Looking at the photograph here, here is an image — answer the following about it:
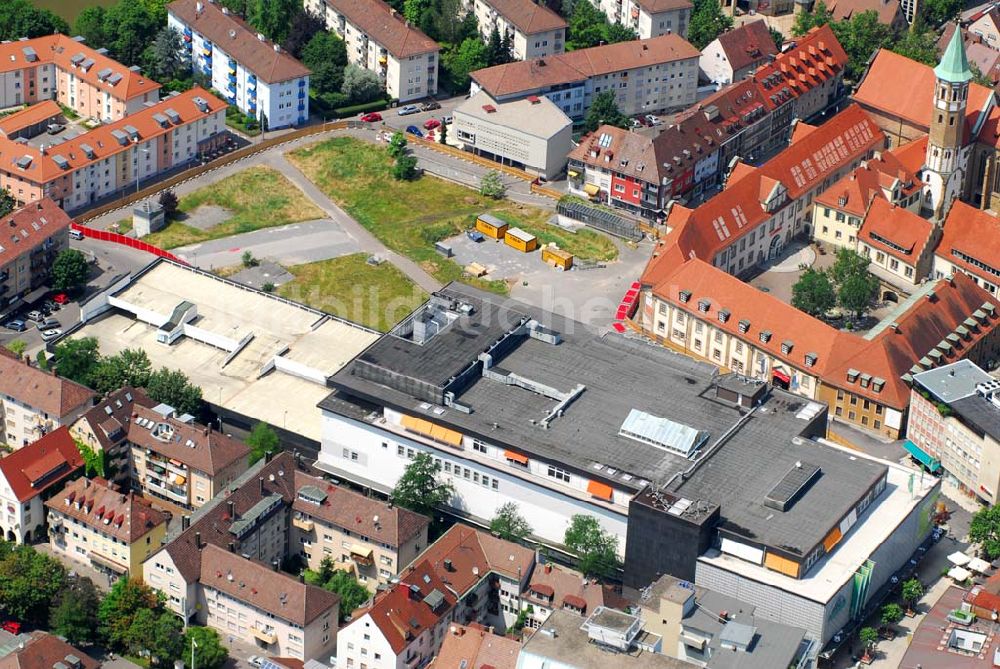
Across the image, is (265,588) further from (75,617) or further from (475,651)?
(475,651)

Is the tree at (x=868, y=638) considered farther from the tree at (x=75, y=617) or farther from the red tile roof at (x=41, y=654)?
the tree at (x=75, y=617)

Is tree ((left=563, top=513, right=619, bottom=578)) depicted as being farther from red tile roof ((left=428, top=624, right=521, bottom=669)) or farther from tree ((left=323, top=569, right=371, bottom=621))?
tree ((left=323, top=569, right=371, bottom=621))

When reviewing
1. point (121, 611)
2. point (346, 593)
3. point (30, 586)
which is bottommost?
point (346, 593)

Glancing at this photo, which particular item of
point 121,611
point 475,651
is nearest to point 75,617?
point 121,611

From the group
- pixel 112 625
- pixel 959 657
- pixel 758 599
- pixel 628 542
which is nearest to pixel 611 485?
pixel 628 542

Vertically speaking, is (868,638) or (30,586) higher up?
(868,638)

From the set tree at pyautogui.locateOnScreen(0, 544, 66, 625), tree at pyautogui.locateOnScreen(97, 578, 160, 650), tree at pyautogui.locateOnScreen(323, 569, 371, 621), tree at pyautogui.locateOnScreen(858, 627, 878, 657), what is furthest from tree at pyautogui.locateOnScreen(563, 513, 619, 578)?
tree at pyautogui.locateOnScreen(0, 544, 66, 625)
